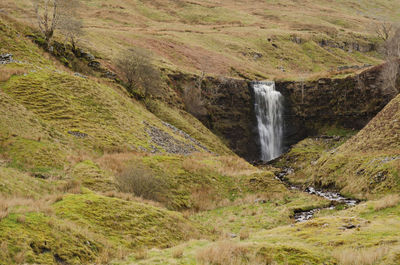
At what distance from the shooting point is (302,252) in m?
10.1

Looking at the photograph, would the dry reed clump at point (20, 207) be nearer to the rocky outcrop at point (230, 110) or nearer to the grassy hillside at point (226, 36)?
the grassy hillside at point (226, 36)

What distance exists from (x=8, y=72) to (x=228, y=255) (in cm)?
3811

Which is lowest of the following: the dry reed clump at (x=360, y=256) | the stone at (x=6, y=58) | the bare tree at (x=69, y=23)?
the dry reed clump at (x=360, y=256)

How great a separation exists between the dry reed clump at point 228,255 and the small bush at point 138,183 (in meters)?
14.7

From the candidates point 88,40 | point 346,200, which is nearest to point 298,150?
point 346,200

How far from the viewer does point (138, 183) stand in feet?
81.7

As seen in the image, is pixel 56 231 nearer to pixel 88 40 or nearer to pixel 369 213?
pixel 369 213

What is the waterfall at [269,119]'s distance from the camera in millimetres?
68688

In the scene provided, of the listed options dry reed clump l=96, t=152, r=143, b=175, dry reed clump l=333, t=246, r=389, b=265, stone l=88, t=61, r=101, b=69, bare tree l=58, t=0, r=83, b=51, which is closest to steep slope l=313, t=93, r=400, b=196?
dry reed clump l=333, t=246, r=389, b=265

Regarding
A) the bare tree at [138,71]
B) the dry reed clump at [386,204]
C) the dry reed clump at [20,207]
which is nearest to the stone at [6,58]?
the bare tree at [138,71]

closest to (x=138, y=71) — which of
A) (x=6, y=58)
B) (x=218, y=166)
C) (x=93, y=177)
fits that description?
(x=6, y=58)

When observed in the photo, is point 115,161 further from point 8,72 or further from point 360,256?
point 360,256

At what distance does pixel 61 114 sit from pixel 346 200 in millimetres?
31540

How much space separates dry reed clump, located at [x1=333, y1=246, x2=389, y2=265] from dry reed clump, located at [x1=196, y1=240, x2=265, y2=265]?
2.41 m
